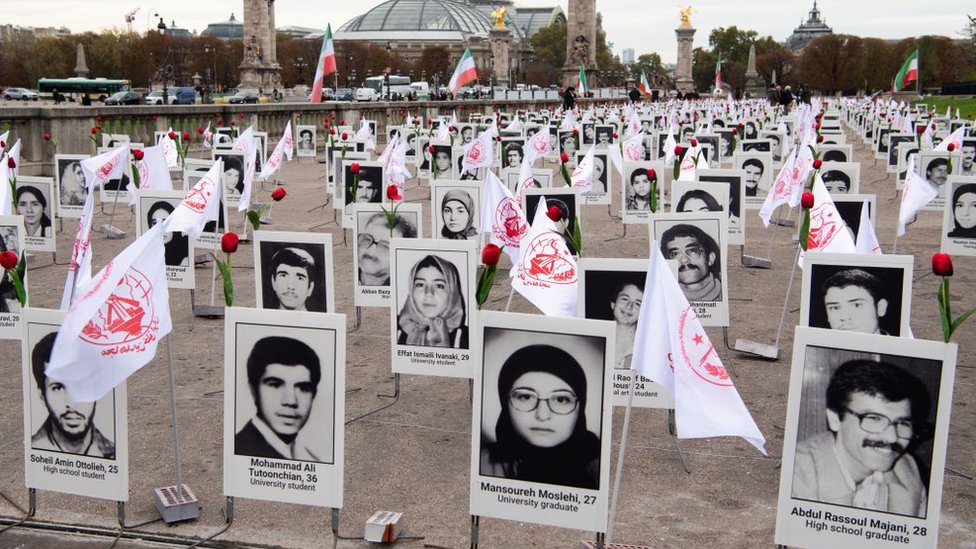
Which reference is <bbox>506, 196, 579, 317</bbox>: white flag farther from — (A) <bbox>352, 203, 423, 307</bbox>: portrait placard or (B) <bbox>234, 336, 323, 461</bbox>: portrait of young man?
(A) <bbox>352, 203, 423, 307</bbox>: portrait placard

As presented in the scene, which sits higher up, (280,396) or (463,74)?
(463,74)

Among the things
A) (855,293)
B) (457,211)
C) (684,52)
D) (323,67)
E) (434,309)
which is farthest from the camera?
(684,52)

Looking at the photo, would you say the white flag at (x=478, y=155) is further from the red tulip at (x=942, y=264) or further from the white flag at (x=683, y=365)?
the red tulip at (x=942, y=264)

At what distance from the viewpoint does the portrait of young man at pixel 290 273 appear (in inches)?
293

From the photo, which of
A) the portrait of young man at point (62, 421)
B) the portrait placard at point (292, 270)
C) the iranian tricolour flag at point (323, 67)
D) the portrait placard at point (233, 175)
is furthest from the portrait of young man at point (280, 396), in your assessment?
the iranian tricolour flag at point (323, 67)

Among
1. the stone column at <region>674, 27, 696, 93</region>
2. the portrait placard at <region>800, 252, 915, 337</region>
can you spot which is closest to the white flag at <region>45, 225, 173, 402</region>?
the portrait placard at <region>800, 252, 915, 337</region>

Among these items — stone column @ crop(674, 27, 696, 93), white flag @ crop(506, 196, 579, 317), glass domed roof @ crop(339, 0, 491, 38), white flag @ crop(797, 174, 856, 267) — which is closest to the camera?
white flag @ crop(506, 196, 579, 317)

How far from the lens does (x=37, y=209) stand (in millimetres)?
11570

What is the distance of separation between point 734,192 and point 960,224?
2.05 m

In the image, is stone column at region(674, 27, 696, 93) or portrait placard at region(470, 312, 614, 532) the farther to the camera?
stone column at region(674, 27, 696, 93)

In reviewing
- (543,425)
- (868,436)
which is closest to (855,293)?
(868,436)

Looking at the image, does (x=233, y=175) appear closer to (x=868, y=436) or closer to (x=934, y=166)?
(x=934, y=166)

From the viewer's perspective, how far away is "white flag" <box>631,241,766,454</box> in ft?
14.8

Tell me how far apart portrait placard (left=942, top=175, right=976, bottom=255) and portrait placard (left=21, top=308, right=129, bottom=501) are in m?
8.18
